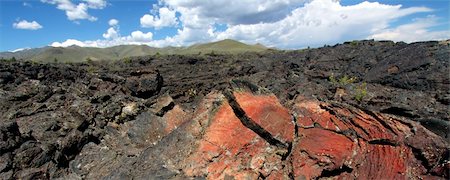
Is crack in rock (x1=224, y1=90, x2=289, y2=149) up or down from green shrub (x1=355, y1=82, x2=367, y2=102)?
up

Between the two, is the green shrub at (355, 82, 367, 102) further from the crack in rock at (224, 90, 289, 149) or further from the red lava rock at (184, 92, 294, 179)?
the crack in rock at (224, 90, 289, 149)

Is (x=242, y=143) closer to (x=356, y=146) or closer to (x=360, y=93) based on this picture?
Answer: (x=356, y=146)

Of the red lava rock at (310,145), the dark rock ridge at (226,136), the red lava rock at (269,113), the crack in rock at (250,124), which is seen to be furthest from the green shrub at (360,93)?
the crack in rock at (250,124)

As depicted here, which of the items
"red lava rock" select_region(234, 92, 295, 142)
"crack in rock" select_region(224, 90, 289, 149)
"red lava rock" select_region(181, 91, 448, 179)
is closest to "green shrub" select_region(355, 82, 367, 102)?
"red lava rock" select_region(181, 91, 448, 179)

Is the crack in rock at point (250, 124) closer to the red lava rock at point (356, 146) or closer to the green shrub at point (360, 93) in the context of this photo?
the red lava rock at point (356, 146)

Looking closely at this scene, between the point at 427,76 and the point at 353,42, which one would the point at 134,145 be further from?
the point at 353,42

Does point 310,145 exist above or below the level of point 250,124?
below

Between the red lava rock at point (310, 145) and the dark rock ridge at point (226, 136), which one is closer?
the red lava rock at point (310, 145)

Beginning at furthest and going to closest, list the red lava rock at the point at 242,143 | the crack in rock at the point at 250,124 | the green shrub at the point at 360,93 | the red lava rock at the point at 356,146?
the green shrub at the point at 360,93 < the crack in rock at the point at 250,124 < the red lava rock at the point at 242,143 < the red lava rock at the point at 356,146

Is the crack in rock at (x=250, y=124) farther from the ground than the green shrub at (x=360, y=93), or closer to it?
farther from the ground

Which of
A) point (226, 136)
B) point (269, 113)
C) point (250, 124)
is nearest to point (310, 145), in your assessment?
point (269, 113)

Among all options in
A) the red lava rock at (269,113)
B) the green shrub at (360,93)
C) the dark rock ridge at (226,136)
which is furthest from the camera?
the green shrub at (360,93)

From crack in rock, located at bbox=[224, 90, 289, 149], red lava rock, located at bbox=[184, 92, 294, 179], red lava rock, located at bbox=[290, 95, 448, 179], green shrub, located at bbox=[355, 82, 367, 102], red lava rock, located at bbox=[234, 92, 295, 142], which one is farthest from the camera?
green shrub, located at bbox=[355, 82, 367, 102]

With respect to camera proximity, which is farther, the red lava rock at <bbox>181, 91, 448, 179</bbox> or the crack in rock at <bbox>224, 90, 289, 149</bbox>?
the crack in rock at <bbox>224, 90, 289, 149</bbox>
